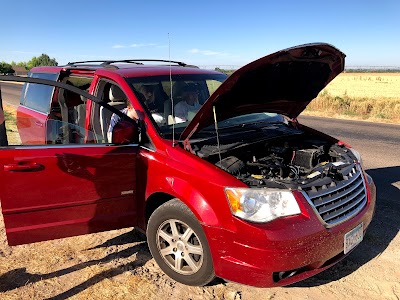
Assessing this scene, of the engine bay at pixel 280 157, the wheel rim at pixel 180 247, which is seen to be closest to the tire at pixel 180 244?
the wheel rim at pixel 180 247

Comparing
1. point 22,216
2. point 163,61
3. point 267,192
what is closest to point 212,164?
point 267,192

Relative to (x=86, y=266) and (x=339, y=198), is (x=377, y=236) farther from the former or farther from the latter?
(x=86, y=266)

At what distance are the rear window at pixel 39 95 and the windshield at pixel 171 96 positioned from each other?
184 centimetres

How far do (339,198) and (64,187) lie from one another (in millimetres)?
2364

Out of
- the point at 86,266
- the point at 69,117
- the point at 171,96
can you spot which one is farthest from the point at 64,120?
the point at 86,266

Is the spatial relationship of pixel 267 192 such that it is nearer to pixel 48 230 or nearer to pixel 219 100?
pixel 219 100

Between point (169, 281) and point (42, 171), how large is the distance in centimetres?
148

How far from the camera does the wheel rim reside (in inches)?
121

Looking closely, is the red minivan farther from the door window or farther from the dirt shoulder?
the dirt shoulder

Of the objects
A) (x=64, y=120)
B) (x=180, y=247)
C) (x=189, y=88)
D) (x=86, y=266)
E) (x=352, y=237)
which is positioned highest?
(x=189, y=88)

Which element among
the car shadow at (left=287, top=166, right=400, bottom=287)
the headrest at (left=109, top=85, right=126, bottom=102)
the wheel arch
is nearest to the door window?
the headrest at (left=109, top=85, right=126, bottom=102)

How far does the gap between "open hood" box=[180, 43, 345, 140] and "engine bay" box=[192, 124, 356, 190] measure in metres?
0.25

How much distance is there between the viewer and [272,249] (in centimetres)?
261

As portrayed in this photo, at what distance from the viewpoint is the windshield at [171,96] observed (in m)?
3.68
